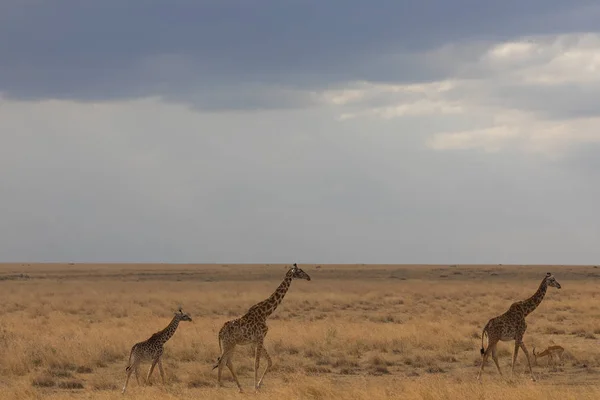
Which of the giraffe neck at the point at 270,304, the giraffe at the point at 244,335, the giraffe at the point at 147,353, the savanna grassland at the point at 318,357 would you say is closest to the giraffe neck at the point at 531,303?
the savanna grassland at the point at 318,357

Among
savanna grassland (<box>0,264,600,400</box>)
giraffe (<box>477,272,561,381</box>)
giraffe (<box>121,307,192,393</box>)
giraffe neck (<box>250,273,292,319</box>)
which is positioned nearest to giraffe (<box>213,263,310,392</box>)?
giraffe neck (<box>250,273,292,319</box>)

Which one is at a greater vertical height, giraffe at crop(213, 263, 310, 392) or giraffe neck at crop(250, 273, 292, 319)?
giraffe neck at crop(250, 273, 292, 319)

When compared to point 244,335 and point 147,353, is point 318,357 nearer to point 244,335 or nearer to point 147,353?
point 244,335

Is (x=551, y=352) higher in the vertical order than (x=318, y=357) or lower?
higher

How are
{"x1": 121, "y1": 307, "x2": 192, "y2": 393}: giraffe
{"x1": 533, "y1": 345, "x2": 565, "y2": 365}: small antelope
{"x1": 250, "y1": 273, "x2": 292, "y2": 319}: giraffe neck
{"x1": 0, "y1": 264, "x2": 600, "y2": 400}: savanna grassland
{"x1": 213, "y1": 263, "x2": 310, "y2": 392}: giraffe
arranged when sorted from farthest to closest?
{"x1": 533, "y1": 345, "x2": 565, "y2": 365}: small antelope, {"x1": 250, "y1": 273, "x2": 292, "y2": 319}: giraffe neck, {"x1": 213, "y1": 263, "x2": 310, "y2": 392}: giraffe, {"x1": 121, "y1": 307, "x2": 192, "y2": 393}: giraffe, {"x1": 0, "y1": 264, "x2": 600, "y2": 400}: savanna grassland

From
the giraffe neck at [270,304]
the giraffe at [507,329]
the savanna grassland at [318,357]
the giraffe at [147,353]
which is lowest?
the savanna grassland at [318,357]

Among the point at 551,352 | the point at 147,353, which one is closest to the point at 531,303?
the point at 551,352

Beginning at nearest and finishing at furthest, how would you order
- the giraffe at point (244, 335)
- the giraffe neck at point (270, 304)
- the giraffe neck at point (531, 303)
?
1. the giraffe at point (244, 335)
2. the giraffe neck at point (270, 304)
3. the giraffe neck at point (531, 303)

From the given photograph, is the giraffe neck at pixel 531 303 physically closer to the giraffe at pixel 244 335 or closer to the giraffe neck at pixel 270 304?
the giraffe neck at pixel 270 304

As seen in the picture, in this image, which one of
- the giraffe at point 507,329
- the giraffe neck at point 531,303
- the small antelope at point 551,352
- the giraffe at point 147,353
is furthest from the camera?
the small antelope at point 551,352

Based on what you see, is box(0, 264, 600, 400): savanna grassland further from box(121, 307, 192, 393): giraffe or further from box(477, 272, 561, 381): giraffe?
box(477, 272, 561, 381): giraffe

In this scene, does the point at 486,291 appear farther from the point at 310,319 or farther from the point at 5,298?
the point at 5,298

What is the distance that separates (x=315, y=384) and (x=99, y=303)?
26.9 m

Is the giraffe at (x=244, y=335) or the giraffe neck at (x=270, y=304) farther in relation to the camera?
the giraffe neck at (x=270, y=304)
